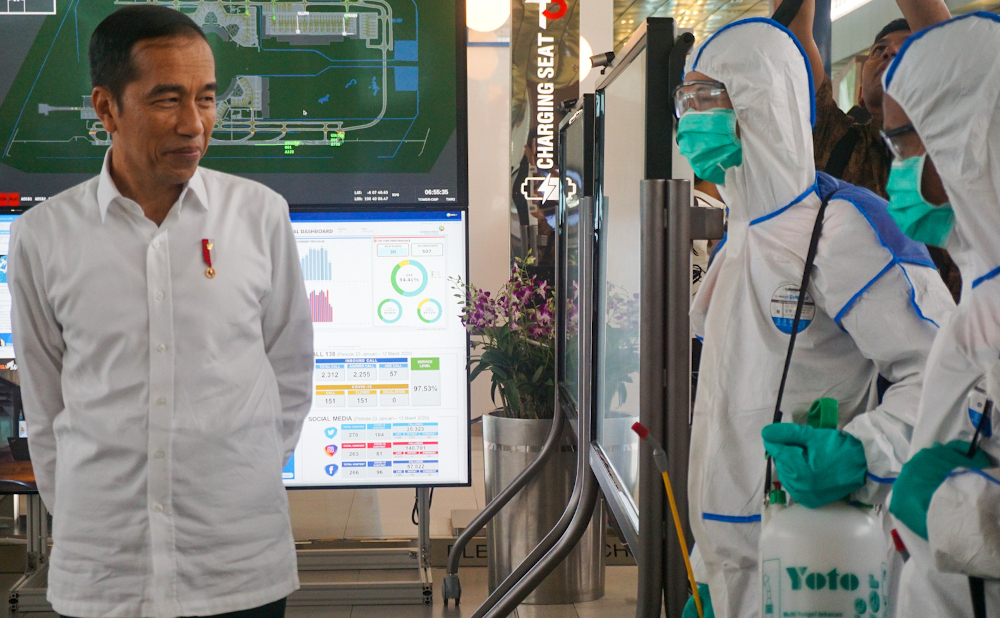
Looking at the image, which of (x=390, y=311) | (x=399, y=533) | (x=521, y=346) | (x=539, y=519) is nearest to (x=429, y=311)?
(x=390, y=311)

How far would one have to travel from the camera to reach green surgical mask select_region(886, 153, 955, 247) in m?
0.98

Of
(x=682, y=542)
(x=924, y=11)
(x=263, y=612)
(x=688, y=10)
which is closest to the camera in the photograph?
(x=682, y=542)

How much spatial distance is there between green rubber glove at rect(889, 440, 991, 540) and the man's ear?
4.27 ft

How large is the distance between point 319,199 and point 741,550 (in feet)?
7.02

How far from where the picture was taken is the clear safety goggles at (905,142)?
1.00m

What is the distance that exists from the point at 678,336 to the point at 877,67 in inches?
31.8

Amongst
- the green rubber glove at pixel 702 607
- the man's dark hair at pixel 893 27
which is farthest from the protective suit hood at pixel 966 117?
the man's dark hair at pixel 893 27

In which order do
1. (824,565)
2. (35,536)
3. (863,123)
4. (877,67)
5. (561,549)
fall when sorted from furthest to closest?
(35,536), (561,549), (863,123), (877,67), (824,565)

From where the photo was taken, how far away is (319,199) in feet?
10.0

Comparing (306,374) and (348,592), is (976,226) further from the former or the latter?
(348,592)

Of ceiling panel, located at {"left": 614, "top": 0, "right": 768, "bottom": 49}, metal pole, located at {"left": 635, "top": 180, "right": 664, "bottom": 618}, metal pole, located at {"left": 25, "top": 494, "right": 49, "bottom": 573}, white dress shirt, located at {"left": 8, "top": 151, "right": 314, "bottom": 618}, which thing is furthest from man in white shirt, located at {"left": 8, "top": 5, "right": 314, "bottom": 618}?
ceiling panel, located at {"left": 614, "top": 0, "right": 768, "bottom": 49}

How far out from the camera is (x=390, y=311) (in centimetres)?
314

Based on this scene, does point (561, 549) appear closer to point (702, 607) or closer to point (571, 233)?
point (702, 607)

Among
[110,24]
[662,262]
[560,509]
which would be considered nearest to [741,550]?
[662,262]
